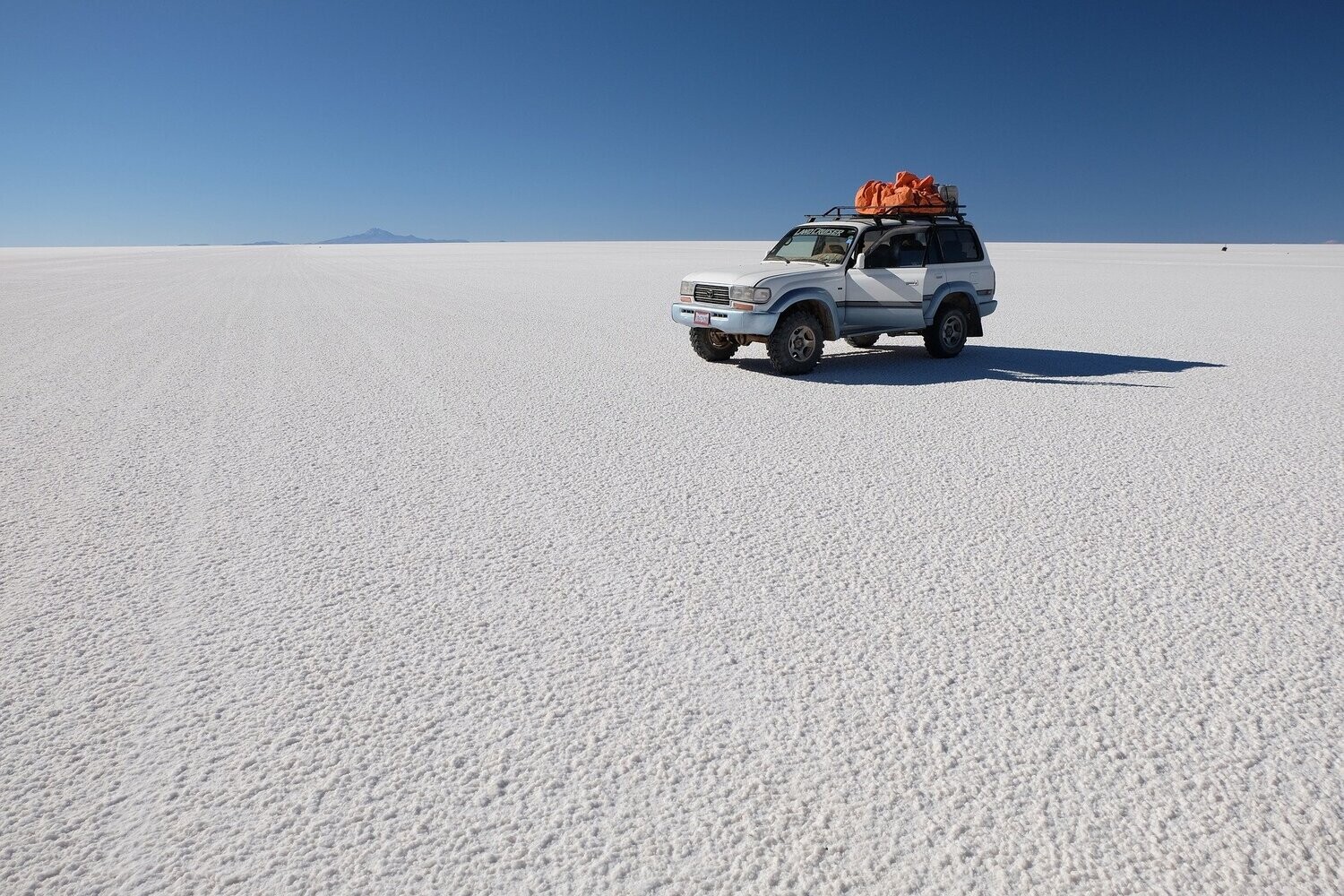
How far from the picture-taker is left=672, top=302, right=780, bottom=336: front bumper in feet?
34.3

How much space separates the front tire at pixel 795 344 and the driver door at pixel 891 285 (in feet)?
2.23

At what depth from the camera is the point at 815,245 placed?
1180 centimetres

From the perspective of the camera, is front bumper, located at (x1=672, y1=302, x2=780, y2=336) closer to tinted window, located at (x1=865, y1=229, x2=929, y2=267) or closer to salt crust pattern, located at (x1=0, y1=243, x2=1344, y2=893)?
tinted window, located at (x1=865, y1=229, x2=929, y2=267)

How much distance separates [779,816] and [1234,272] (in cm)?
4096

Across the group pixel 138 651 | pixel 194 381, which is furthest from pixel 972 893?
pixel 194 381

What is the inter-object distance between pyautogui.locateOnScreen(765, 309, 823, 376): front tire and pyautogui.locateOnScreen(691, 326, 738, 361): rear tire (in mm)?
881

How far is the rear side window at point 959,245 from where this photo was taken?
39.4ft

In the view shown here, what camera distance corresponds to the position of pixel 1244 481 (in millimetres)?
5949

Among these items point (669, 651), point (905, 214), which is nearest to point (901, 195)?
point (905, 214)

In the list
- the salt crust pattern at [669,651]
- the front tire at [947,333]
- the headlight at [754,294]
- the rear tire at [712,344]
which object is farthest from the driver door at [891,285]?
the salt crust pattern at [669,651]

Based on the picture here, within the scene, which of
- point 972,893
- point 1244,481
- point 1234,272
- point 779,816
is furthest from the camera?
point 1234,272

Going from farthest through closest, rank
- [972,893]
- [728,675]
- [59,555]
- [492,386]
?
[492,386]
[59,555]
[728,675]
[972,893]

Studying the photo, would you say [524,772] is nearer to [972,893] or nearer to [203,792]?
[203,792]

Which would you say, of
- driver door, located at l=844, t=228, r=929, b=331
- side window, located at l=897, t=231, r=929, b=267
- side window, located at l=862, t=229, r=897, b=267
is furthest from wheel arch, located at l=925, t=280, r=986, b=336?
side window, located at l=862, t=229, r=897, b=267
